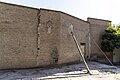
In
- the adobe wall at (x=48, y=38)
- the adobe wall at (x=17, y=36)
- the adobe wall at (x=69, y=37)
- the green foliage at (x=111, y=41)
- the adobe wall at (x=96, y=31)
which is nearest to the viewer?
the adobe wall at (x=17, y=36)

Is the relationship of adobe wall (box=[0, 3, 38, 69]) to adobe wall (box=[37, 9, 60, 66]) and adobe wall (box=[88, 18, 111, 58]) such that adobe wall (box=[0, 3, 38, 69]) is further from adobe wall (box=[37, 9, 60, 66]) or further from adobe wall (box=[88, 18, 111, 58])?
adobe wall (box=[88, 18, 111, 58])

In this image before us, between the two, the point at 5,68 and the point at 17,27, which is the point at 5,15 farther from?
the point at 5,68

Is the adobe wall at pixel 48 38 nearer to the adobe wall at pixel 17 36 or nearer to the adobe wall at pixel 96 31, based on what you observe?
the adobe wall at pixel 17 36

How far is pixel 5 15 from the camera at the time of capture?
33.6 feet

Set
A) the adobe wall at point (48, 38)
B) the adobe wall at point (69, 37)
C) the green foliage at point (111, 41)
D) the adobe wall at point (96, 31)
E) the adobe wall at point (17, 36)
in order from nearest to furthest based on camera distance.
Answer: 1. the adobe wall at point (17, 36)
2. the adobe wall at point (48, 38)
3. the adobe wall at point (69, 37)
4. the green foliage at point (111, 41)
5. the adobe wall at point (96, 31)

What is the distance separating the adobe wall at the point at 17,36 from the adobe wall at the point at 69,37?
7.75 ft

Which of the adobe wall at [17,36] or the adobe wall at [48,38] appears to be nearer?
the adobe wall at [17,36]

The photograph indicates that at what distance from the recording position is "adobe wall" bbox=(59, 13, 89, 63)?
42.7ft

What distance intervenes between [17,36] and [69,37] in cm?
472

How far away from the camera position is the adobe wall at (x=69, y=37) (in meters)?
13.0

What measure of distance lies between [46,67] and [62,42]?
2.37m

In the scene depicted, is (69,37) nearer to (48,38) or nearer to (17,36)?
(48,38)

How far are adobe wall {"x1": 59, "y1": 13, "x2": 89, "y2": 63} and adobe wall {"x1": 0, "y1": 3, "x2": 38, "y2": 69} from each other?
7.75 ft

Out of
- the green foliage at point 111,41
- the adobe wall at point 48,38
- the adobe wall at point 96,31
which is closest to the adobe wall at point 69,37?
the adobe wall at point 48,38
